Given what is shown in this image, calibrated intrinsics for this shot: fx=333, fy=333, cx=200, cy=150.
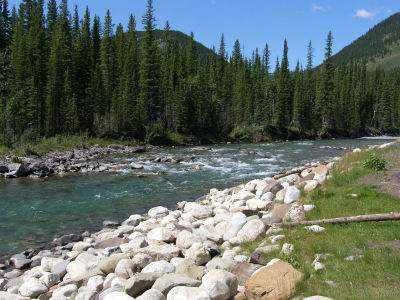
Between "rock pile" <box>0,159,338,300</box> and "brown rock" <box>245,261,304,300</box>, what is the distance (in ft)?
0.04

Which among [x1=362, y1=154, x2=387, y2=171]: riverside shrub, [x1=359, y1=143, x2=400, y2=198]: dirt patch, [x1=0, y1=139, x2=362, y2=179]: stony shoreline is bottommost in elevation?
[x1=0, y1=139, x2=362, y2=179]: stony shoreline

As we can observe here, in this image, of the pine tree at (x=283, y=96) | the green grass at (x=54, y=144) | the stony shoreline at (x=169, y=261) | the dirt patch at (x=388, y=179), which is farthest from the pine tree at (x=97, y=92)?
the dirt patch at (x=388, y=179)

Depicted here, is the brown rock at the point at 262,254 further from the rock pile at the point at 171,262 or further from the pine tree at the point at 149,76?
the pine tree at the point at 149,76

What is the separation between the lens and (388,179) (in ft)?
32.1

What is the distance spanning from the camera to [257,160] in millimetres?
28547

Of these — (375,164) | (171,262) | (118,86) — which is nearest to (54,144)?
(118,86)

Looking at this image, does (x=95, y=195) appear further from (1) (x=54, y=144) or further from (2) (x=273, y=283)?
(1) (x=54, y=144)

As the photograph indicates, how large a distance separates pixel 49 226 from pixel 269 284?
9.51 meters

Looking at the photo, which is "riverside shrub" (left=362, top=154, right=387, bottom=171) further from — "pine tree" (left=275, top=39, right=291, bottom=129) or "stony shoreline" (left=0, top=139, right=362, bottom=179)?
"pine tree" (left=275, top=39, right=291, bottom=129)

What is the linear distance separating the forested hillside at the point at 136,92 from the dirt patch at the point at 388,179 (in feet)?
96.4

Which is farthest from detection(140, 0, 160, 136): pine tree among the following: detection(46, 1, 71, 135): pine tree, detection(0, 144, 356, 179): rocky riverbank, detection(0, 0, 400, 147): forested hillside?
detection(0, 144, 356, 179): rocky riverbank

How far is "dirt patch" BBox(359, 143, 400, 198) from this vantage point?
29.8 ft

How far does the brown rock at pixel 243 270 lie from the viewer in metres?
5.54

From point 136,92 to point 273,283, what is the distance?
162 feet
